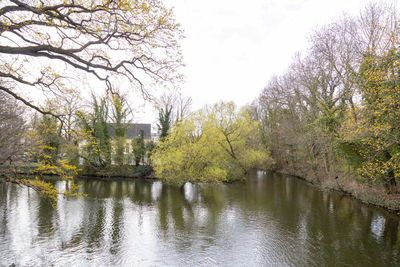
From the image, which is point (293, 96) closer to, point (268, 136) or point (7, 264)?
point (268, 136)

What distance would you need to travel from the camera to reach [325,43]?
742 inches

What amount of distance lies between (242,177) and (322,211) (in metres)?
11.5

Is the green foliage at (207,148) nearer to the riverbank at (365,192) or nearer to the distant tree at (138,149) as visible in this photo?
the distant tree at (138,149)

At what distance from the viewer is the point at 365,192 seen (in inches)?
591

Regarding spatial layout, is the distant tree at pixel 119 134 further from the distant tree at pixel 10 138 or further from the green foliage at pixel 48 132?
the green foliage at pixel 48 132

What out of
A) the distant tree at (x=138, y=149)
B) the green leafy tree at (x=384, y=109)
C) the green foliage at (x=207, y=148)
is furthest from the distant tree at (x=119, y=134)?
the green leafy tree at (x=384, y=109)

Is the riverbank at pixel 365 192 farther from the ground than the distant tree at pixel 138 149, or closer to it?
closer to it

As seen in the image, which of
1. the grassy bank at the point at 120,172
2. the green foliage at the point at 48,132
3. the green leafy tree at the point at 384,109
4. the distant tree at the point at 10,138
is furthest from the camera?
the grassy bank at the point at 120,172

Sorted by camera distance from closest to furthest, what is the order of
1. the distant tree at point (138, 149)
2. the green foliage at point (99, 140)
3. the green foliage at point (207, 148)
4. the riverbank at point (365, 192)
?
the riverbank at point (365, 192) < the green foliage at point (207, 148) < the green foliage at point (99, 140) < the distant tree at point (138, 149)

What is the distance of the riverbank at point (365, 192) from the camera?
42.0 ft

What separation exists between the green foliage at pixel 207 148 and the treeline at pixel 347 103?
5.30 m

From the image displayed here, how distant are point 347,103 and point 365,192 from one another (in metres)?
6.98

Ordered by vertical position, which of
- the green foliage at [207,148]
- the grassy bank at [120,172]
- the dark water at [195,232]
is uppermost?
the green foliage at [207,148]

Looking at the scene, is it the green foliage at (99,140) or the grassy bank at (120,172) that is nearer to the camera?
the green foliage at (99,140)
